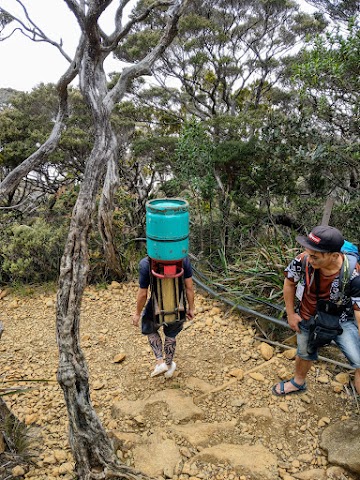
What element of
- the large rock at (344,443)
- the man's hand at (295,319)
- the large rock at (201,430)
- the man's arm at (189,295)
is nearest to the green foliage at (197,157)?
the man's arm at (189,295)

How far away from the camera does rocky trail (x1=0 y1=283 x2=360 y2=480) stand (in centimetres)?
214

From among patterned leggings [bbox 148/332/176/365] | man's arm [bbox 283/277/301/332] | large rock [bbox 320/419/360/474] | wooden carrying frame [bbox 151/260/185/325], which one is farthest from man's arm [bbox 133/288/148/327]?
large rock [bbox 320/419/360/474]

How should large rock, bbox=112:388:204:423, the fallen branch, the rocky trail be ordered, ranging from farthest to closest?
1. the fallen branch
2. large rock, bbox=112:388:204:423
3. the rocky trail

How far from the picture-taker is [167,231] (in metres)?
2.23

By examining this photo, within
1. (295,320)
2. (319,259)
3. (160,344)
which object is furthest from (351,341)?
(160,344)

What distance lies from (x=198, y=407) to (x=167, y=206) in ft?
5.23

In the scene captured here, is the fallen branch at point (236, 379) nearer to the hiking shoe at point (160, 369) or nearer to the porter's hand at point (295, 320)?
the hiking shoe at point (160, 369)

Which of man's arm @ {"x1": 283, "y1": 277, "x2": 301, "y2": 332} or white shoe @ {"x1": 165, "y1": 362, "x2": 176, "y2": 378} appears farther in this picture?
white shoe @ {"x1": 165, "y1": 362, "x2": 176, "y2": 378}

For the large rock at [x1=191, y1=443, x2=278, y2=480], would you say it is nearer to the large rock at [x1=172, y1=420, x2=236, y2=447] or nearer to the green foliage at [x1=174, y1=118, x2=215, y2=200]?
the large rock at [x1=172, y1=420, x2=236, y2=447]

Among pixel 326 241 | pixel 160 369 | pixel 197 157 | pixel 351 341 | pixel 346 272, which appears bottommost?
pixel 160 369

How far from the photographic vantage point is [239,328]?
3797mm

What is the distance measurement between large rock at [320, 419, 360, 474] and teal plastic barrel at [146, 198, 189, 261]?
→ 1.59m

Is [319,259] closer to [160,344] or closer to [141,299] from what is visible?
[141,299]

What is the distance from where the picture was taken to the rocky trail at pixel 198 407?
214cm
